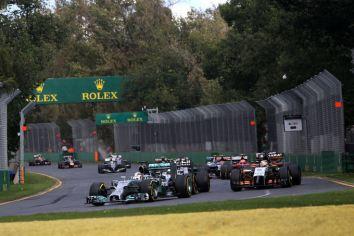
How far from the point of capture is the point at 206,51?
63812 millimetres

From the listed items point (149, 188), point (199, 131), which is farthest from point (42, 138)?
point (149, 188)

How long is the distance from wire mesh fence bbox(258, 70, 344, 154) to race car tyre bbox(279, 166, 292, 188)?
7.02 metres

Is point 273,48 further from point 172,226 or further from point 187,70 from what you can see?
point 172,226

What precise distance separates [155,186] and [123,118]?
52.4 m

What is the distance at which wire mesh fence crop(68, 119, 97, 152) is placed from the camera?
83.6 meters

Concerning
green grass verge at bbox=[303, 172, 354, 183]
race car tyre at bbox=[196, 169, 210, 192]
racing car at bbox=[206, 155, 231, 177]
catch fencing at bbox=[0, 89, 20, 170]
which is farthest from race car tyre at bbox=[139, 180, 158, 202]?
catch fencing at bbox=[0, 89, 20, 170]

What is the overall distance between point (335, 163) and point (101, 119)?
45.0 meters

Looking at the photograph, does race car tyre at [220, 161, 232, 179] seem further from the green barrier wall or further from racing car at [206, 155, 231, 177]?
the green barrier wall

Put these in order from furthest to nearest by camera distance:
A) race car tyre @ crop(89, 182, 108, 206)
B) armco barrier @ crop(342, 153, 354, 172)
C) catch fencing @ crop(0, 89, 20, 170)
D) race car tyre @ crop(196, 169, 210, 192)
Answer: catch fencing @ crop(0, 89, 20, 170)
armco barrier @ crop(342, 153, 354, 172)
race car tyre @ crop(196, 169, 210, 192)
race car tyre @ crop(89, 182, 108, 206)

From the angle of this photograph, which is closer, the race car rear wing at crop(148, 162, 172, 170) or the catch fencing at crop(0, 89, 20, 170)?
the race car rear wing at crop(148, 162, 172, 170)

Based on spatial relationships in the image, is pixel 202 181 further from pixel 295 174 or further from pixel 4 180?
pixel 4 180

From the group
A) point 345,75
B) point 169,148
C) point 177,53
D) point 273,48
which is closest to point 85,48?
point 177,53

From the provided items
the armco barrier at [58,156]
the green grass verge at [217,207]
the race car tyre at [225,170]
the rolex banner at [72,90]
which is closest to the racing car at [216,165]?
the race car tyre at [225,170]

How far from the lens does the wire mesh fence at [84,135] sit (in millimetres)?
83562
